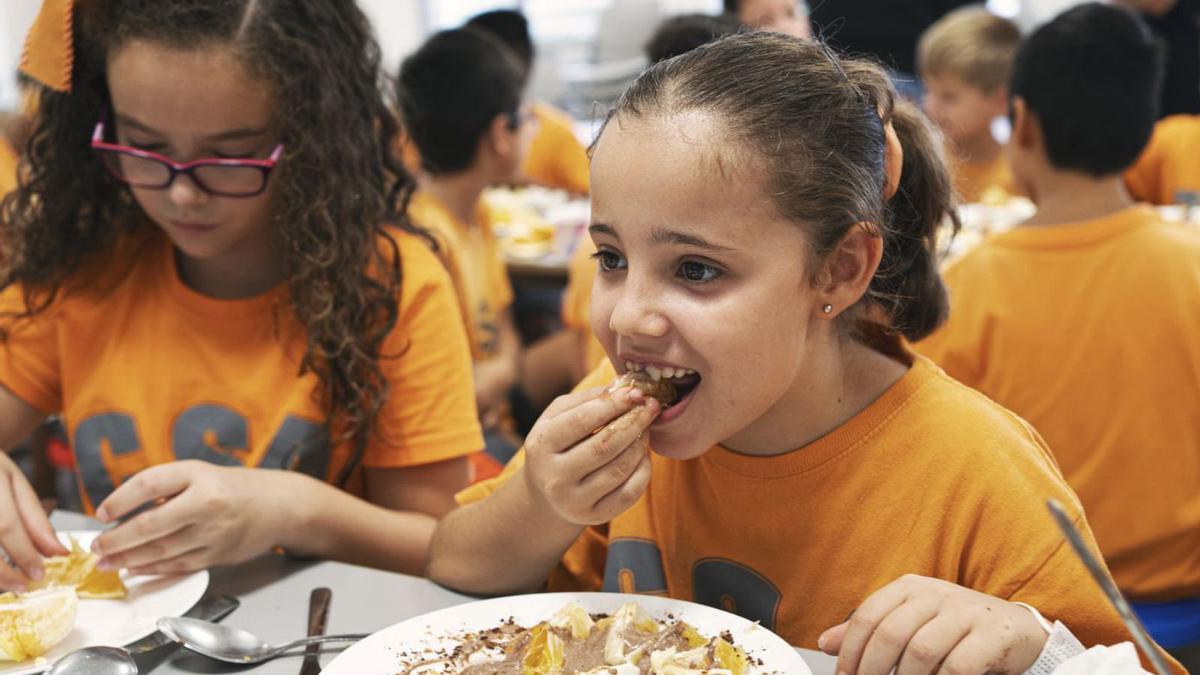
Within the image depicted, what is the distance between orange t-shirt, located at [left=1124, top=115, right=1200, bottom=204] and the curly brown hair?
2974 millimetres

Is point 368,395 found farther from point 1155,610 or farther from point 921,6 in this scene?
point 921,6

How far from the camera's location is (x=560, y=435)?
4.08ft

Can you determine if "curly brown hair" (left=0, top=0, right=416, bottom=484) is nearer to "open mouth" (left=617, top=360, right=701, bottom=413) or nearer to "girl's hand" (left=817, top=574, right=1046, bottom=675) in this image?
"open mouth" (left=617, top=360, right=701, bottom=413)

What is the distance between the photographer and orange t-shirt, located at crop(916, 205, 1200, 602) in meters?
2.13

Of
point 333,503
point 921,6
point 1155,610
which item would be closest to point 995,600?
point 333,503

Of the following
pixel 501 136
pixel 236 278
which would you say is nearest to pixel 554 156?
pixel 501 136

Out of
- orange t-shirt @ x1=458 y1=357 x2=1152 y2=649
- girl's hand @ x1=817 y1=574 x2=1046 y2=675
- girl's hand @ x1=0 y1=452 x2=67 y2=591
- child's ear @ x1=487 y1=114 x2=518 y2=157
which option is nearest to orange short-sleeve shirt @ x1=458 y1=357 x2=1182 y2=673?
orange t-shirt @ x1=458 y1=357 x2=1152 y2=649

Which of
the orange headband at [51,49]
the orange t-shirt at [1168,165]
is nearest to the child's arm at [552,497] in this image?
the orange headband at [51,49]

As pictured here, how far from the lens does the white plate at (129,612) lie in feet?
4.03

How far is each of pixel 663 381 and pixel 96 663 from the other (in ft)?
2.08

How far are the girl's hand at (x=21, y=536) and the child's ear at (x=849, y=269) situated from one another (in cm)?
96

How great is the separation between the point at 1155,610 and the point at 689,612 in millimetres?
1219

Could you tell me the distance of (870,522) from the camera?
4.32ft

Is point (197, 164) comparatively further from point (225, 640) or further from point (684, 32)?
point (684, 32)
